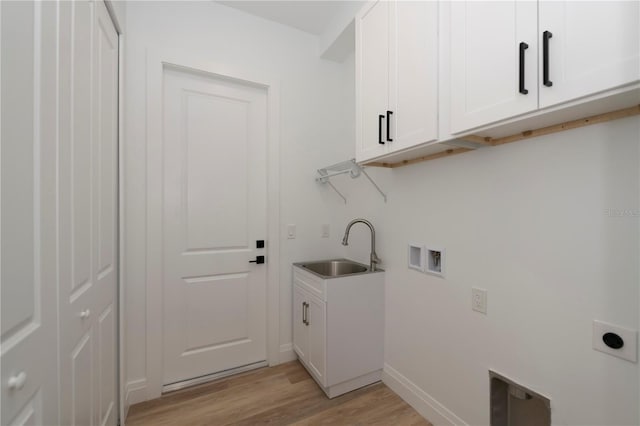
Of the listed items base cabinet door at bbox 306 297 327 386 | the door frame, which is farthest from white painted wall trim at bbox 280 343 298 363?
the door frame

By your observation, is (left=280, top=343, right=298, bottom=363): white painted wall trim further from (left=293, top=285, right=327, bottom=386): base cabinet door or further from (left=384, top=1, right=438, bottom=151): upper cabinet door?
(left=384, top=1, right=438, bottom=151): upper cabinet door

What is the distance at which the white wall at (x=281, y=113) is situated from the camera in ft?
6.03

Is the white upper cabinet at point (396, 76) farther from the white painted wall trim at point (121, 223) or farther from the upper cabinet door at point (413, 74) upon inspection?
the white painted wall trim at point (121, 223)

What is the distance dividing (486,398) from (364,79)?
6.28 feet

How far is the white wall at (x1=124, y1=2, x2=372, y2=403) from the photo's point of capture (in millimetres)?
1837

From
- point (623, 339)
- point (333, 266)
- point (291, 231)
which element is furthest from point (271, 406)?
point (623, 339)

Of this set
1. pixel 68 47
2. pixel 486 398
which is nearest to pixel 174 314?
pixel 68 47

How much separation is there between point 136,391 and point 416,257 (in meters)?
2.10

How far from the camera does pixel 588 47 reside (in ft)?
2.61

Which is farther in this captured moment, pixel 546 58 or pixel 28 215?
pixel 546 58

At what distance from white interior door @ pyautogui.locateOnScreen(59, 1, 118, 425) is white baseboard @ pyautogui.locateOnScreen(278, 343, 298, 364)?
3.75 ft

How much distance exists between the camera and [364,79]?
5.69 feet

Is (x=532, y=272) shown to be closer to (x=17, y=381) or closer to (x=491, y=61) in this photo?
(x=491, y=61)

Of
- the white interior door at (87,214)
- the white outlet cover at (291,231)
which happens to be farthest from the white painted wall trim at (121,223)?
the white outlet cover at (291,231)
